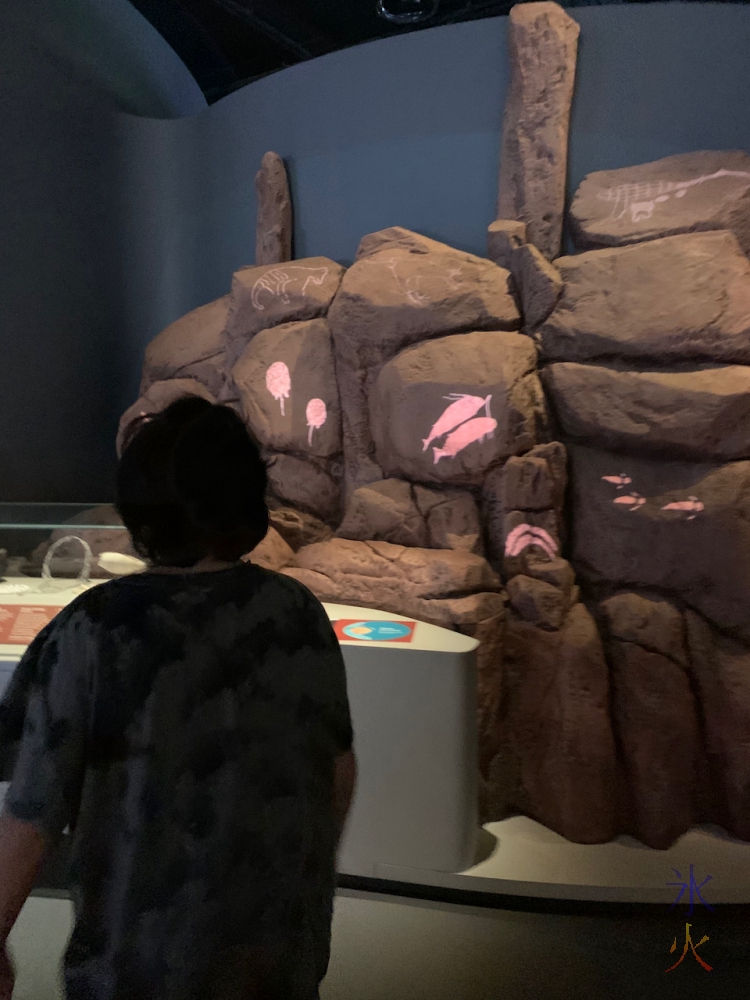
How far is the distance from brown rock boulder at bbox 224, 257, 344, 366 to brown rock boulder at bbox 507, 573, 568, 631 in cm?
201

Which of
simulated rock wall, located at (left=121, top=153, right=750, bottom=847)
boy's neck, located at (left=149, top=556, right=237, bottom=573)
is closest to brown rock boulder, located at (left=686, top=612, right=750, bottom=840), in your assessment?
simulated rock wall, located at (left=121, top=153, right=750, bottom=847)

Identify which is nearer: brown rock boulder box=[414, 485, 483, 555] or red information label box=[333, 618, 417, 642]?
red information label box=[333, 618, 417, 642]

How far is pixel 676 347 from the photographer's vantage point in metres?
3.34

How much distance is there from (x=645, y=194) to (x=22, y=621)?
359 centimetres

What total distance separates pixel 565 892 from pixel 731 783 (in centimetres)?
103

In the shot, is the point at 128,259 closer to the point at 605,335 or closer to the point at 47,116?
the point at 47,116

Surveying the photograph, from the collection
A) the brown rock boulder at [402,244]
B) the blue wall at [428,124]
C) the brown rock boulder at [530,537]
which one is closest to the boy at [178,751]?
the brown rock boulder at [530,537]

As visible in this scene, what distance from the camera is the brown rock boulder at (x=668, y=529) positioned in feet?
10.6

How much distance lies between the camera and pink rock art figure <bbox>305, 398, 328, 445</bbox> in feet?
13.3

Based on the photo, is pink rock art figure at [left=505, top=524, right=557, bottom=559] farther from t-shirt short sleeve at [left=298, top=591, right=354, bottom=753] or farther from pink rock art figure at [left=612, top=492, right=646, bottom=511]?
t-shirt short sleeve at [left=298, top=591, right=354, bottom=753]

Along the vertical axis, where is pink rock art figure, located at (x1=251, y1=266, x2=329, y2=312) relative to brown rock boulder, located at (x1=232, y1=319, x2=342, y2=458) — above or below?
above

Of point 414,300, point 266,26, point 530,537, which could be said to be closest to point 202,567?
point 530,537

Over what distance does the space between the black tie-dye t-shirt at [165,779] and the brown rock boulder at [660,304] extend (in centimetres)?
295

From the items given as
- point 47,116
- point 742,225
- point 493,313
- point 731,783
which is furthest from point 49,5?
point 731,783
